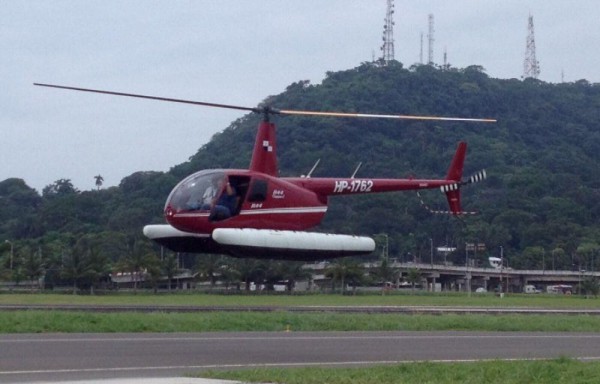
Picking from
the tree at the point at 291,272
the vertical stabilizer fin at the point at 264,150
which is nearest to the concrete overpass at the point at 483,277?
the tree at the point at 291,272

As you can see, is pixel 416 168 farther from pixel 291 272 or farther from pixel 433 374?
pixel 433 374

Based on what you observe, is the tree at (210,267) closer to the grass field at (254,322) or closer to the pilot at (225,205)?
the grass field at (254,322)

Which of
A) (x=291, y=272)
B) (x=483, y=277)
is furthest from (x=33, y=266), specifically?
(x=483, y=277)

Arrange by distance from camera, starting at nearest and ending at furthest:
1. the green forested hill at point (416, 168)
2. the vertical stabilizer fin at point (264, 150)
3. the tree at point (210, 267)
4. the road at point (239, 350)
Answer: the road at point (239, 350), the vertical stabilizer fin at point (264, 150), the tree at point (210, 267), the green forested hill at point (416, 168)

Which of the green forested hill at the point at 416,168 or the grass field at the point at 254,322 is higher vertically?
the green forested hill at the point at 416,168

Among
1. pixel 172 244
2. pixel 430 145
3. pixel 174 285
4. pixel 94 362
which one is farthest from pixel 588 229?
pixel 94 362

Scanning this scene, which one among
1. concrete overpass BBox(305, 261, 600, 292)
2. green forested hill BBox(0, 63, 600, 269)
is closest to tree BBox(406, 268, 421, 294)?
concrete overpass BBox(305, 261, 600, 292)

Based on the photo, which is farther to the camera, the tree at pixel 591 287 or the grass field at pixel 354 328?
the tree at pixel 591 287

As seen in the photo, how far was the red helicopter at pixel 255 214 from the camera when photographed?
78.1ft

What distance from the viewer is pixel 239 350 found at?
22.3 meters

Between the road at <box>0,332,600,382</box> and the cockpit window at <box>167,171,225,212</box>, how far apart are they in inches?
117

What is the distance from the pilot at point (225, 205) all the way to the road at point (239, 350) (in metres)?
2.77

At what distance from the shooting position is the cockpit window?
24.4 metres

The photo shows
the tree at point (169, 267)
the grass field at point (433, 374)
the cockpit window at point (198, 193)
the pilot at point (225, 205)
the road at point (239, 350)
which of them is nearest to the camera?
the grass field at point (433, 374)
